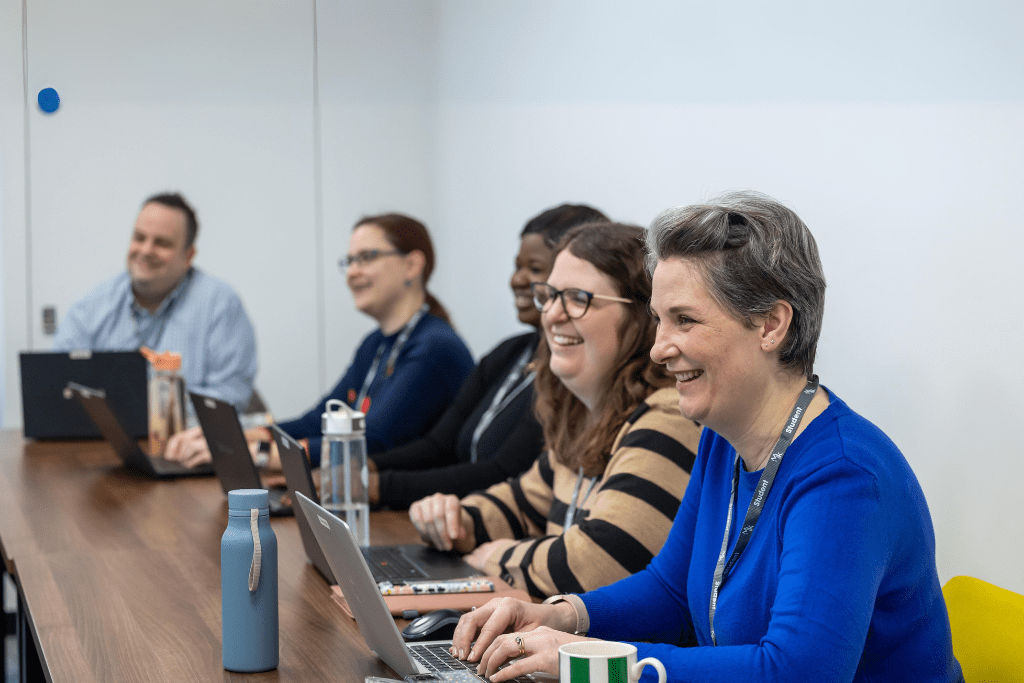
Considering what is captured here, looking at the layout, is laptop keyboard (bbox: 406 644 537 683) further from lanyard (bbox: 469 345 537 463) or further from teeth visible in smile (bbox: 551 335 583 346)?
lanyard (bbox: 469 345 537 463)

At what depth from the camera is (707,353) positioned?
121cm

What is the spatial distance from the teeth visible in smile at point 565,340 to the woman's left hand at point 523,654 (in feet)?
2.30

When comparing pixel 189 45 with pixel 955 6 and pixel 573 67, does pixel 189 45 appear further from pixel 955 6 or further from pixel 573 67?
pixel 955 6

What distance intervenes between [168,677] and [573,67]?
2.54 metres

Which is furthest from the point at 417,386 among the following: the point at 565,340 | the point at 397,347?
the point at 565,340

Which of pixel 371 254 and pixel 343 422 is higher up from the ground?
pixel 371 254

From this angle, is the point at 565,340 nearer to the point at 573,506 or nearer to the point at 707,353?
the point at 573,506

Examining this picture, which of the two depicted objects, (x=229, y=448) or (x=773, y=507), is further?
(x=229, y=448)

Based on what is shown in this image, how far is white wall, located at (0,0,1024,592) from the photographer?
1645mm

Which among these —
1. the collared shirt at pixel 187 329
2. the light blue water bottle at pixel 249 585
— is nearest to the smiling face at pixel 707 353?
the light blue water bottle at pixel 249 585

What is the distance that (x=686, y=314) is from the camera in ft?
4.01

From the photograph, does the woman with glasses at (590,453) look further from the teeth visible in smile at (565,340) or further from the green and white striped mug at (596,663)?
the green and white striped mug at (596,663)

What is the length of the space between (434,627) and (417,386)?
5.45 ft

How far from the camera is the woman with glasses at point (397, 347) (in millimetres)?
2951
